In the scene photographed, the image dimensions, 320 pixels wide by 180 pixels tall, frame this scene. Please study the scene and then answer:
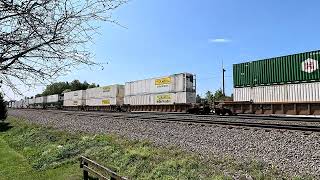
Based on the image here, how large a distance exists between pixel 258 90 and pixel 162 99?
1523cm

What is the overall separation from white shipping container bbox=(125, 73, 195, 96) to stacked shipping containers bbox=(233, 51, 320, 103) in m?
6.91

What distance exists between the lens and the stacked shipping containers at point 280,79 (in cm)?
2892

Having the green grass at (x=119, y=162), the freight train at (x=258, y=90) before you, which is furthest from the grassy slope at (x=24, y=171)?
the freight train at (x=258, y=90)

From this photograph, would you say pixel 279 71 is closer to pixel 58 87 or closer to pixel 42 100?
pixel 58 87

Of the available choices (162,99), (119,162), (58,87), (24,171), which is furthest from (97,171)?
(162,99)

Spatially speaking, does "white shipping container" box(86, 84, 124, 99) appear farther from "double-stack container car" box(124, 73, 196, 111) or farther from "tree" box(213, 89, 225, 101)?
"tree" box(213, 89, 225, 101)

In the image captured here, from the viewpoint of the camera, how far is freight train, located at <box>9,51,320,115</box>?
94.9 feet

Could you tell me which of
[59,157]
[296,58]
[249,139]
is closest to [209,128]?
[249,139]

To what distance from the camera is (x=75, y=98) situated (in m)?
75.8

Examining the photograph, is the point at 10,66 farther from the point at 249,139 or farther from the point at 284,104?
the point at 284,104

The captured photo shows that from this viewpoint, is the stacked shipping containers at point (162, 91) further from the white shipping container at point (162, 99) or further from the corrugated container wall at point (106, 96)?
the corrugated container wall at point (106, 96)

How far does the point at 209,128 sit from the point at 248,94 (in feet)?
61.2

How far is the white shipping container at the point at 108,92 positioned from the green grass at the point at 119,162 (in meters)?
38.3

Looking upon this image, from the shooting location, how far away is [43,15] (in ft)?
11.2
